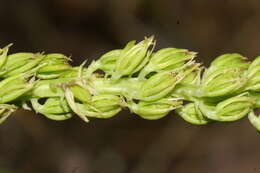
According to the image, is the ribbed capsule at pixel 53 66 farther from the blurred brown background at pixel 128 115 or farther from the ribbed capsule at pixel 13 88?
the blurred brown background at pixel 128 115

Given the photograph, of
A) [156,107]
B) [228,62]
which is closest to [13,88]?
[156,107]

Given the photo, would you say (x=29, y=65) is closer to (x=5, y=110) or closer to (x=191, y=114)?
(x=5, y=110)

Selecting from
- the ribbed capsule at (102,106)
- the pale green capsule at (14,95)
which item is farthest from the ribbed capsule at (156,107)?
the pale green capsule at (14,95)

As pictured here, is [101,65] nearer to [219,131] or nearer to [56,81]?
[56,81]

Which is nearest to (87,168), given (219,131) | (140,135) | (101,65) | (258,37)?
(140,135)

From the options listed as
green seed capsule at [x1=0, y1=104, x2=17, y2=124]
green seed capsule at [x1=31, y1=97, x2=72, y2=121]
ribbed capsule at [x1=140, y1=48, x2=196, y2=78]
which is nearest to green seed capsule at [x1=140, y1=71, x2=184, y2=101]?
ribbed capsule at [x1=140, y1=48, x2=196, y2=78]
